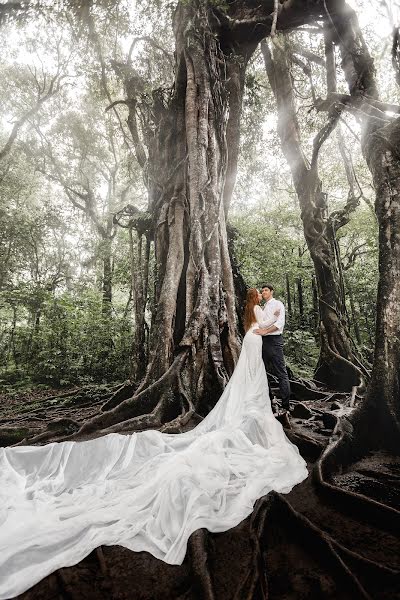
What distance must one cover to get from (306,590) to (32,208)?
42.4ft

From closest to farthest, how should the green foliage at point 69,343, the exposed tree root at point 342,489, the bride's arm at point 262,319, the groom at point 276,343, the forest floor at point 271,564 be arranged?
1. the forest floor at point 271,564
2. the exposed tree root at point 342,489
3. the bride's arm at point 262,319
4. the groom at point 276,343
5. the green foliage at point 69,343

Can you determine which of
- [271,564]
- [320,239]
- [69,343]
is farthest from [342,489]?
[69,343]

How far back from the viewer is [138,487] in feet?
6.87

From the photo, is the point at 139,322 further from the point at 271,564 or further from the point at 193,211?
the point at 271,564

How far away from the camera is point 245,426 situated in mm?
3051

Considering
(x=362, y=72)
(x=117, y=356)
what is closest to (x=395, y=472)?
(x=362, y=72)

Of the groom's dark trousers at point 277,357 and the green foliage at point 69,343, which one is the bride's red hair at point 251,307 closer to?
the groom's dark trousers at point 277,357

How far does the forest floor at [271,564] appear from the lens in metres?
1.42

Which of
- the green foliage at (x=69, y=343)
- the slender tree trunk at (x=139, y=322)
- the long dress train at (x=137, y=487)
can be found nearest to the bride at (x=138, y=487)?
the long dress train at (x=137, y=487)

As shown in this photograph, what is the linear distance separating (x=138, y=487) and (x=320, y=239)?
5954 millimetres

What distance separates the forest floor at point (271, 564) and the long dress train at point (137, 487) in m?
0.06

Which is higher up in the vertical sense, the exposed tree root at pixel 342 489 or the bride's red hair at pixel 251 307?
the bride's red hair at pixel 251 307

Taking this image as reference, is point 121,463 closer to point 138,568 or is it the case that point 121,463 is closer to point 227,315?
point 138,568

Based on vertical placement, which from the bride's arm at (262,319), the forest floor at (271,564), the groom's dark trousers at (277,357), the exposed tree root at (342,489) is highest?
the bride's arm at (262,319)
